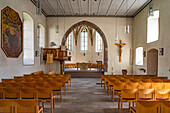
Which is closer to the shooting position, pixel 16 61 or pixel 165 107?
pixel 165 107

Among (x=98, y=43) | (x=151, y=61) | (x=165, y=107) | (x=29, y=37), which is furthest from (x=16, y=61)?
(x=98, y=43)

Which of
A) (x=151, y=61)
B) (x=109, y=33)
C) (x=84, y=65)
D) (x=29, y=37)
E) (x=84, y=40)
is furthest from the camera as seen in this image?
(x=84, y=40)

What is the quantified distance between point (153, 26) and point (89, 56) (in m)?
12.1

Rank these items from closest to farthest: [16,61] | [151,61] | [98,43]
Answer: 1. [16,61]
2. [151,61]
3. [98,43]

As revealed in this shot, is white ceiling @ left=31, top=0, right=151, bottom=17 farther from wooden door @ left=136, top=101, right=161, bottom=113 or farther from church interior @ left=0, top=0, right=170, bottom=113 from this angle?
wooden door @ left=136, top=101, right=161, bottom=113

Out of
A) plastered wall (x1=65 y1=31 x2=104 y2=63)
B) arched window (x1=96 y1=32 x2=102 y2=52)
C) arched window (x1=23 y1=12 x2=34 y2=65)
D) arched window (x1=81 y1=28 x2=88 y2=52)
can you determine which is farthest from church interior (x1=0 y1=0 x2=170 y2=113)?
arched window (x1=81 y1=28 x2=88 y2=52)

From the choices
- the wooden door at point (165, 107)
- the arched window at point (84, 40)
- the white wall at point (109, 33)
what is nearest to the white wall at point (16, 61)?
the white wall at point (109, 33)

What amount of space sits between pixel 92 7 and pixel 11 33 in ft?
22.9

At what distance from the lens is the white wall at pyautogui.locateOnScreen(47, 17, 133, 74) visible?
1364cm

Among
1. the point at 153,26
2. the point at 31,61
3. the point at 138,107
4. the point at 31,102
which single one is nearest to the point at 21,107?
the point at 31,102

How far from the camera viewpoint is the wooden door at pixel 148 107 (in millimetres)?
2473

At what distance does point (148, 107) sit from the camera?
2.48m

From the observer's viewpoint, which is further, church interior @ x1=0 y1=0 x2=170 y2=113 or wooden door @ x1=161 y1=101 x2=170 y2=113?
church interior @ x1=0 y1=0 x2=170 y2=113

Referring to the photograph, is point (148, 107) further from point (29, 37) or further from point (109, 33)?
point (109, 33)
